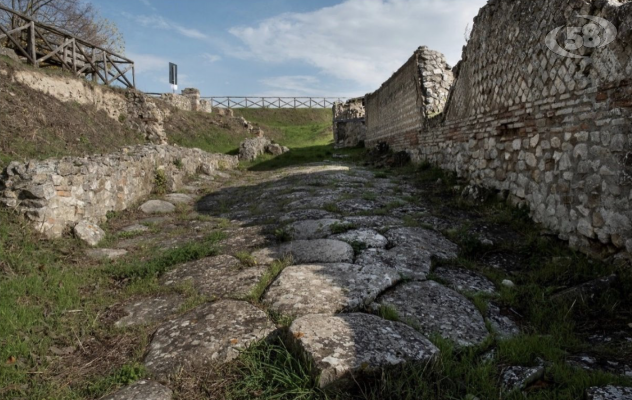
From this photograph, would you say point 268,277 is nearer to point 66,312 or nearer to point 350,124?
point 66,312

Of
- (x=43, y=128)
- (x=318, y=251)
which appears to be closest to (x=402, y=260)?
(x=318, y=251)

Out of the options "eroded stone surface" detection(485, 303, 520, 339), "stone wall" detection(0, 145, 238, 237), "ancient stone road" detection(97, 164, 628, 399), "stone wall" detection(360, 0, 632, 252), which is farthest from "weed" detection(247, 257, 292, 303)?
"stone wall" detection(360, 0, 632, 252)

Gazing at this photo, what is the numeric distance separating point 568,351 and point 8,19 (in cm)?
2660

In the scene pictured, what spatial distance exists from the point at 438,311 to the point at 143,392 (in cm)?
206

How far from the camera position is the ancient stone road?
2.36 meters

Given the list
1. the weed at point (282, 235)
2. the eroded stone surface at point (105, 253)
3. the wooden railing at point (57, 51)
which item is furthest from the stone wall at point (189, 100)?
the weed at point (282, 235)

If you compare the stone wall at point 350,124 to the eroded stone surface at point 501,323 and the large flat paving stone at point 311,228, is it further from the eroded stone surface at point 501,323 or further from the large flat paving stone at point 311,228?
the eroded stone surface at point 501,323

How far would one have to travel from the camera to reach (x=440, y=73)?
11.5 metres

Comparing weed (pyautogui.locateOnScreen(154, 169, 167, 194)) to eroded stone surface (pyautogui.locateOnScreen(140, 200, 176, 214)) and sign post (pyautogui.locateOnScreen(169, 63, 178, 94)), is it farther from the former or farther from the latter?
sign post (pyautogui.locateOnScreen(169, 63, 178, 94))

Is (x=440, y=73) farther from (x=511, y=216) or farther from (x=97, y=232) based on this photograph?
(x=97, y=232)

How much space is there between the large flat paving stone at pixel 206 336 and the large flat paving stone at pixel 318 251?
1095 millimetres

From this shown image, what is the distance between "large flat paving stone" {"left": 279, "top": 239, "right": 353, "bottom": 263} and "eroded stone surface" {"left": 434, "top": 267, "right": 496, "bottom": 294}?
0.92 metres

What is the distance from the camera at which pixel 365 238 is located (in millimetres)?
4641

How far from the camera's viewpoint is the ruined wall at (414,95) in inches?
435
